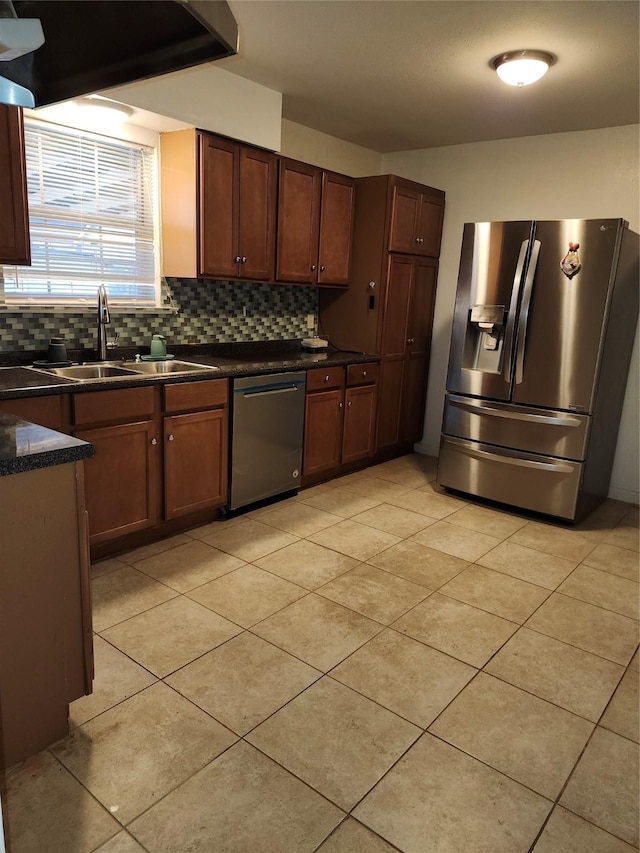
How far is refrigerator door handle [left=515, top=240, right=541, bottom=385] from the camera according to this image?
345 centimetres

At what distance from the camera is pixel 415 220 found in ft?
14.6

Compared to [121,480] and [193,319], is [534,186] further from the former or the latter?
[121,480]

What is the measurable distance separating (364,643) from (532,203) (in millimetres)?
3525

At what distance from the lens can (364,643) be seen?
231cm

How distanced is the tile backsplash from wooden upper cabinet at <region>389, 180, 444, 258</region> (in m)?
0.79

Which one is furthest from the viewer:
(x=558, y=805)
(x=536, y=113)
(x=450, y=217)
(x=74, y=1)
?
(x=450, y=217)

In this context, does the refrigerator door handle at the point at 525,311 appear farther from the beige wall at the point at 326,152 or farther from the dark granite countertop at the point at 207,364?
the beige wall at the point at 326,152

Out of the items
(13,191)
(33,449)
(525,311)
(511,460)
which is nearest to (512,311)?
(525,311)

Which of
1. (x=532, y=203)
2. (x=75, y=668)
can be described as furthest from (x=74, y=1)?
(x=532, y=203)

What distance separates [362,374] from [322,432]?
1.87 feet

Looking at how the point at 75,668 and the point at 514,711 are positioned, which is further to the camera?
the point at 514,711

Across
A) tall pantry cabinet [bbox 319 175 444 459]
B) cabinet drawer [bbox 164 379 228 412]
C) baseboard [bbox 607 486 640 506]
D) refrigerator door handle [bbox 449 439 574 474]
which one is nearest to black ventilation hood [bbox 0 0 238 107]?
cabinet drawer [bbox 164 379 228 412]

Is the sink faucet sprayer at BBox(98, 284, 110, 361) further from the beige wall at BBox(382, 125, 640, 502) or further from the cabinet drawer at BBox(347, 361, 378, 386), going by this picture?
the beige wall at BBox(382, 125, 640, 502)

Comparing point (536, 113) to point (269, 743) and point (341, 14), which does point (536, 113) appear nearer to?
point (341, 14)
